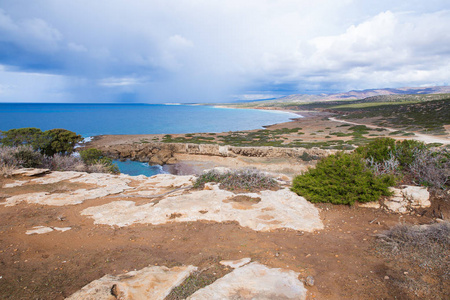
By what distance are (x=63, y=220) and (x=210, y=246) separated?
420cm

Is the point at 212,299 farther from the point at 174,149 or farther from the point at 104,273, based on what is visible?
the point at 174,149

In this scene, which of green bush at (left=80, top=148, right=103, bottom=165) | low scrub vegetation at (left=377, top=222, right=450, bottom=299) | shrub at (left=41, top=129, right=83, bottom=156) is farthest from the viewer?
shrub at (left=41, top=129, right=83, bottom=156)

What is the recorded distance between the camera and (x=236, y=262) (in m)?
4.08

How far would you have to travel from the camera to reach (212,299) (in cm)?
301

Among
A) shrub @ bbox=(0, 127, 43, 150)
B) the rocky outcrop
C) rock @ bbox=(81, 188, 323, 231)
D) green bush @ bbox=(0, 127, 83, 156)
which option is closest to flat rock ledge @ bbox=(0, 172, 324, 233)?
rock @ bbox=(81, 188, 323, 231)

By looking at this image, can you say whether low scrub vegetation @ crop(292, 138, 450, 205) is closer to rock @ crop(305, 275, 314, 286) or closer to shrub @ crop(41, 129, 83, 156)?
rock @ crop(305, 275, 314, 286)

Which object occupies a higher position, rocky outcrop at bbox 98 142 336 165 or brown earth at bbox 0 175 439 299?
brown earth at bbox 0 175 439 299

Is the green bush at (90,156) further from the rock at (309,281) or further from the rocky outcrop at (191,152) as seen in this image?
the rock at (309,281)

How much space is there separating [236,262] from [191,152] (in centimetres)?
2546

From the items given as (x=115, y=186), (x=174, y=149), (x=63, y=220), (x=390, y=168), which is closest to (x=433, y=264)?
(x=390, y=168)

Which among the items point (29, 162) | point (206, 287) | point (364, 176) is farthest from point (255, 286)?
point (29, 162)

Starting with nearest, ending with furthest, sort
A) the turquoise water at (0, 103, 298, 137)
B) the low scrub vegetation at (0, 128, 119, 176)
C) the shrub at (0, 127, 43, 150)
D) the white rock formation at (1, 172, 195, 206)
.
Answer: the white rock formation at (1, 172, 195, 206), the low scrub vegetation at (0, 128, 119, 176), the shrub at (0, 127, 43, 150), the turquoise water at (0, 103, 298, 137)

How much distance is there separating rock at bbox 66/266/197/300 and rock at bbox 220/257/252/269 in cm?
59

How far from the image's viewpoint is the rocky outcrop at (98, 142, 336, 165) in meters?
23.9
